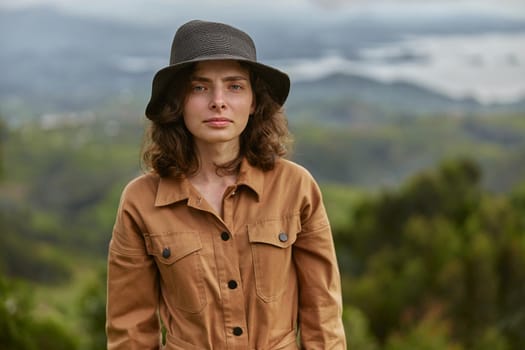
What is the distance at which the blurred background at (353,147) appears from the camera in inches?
1569

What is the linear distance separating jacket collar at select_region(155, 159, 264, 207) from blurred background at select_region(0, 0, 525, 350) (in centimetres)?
485

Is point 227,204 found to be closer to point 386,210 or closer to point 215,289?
point 215,289

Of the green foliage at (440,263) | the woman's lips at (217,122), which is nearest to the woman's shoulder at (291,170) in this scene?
the woman's lips at (217,122)

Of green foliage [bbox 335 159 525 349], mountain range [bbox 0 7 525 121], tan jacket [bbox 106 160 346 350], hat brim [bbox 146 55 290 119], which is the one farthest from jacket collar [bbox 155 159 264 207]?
mountain range [bbox 0 7 525 121]

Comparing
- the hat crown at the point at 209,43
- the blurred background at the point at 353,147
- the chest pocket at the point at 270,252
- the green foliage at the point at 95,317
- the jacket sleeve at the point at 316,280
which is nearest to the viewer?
the hat crown at the point at 209,43

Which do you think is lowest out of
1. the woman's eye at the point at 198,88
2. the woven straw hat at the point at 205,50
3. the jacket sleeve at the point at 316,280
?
the jacket sleeve at the point at 316,280

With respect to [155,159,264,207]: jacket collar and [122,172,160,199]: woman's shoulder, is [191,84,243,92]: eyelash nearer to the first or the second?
[155,159,264,207]: jacket collar

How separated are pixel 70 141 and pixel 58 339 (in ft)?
410

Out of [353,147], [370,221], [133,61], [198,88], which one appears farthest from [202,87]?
[353,147]

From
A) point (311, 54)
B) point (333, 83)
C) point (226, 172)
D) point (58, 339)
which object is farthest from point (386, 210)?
point (333, 83)

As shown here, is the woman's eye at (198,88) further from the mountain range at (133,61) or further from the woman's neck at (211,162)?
the mountain range at (133,61)

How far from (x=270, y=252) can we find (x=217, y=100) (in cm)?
64

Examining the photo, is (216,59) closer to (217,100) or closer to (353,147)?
(217,100)

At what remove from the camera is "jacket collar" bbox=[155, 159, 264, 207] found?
2.75 meters
